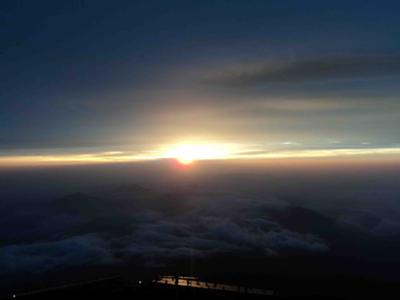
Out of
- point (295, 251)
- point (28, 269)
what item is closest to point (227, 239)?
point (295, 251)

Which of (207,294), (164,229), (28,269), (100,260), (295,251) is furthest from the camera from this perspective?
(164,229)

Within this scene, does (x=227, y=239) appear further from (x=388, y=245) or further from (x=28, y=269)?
(x=28, y=269)

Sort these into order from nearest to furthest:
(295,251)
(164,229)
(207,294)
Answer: (207,294)
(295,251)
(164,229)

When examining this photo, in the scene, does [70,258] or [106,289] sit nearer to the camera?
[106,289]

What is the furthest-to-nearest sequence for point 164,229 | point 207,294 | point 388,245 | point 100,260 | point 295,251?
point 164,229 < point 388,245 < point 295,251 < point 100,260 < point 207,294

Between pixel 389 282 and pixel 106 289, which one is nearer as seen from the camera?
pixel 106 289

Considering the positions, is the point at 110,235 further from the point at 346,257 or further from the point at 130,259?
the point at 346,257

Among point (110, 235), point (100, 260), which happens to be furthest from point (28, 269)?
point (110, 235)

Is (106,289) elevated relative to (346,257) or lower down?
elevated

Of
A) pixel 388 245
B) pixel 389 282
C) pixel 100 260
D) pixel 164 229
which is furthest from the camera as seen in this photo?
pixel 164 229
